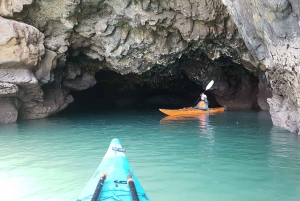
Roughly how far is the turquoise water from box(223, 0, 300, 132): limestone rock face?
879mm

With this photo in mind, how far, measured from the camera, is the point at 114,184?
12.0 ft

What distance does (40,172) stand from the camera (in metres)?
5.77

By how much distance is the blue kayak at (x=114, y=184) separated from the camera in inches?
133

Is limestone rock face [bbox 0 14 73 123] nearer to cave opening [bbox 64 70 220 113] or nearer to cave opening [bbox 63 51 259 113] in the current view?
cave opening [bbox 63 51 259 113]

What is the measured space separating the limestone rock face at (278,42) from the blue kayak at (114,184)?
538 centimetres

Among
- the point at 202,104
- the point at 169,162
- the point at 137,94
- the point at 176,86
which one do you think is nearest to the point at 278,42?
the point at 169,162

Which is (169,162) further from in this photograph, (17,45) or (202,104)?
(202,104)

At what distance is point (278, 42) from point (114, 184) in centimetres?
662

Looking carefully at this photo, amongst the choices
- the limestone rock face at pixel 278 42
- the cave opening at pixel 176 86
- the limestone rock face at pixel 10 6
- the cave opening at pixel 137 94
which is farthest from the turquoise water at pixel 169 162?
the cave opening at pixel 137 94

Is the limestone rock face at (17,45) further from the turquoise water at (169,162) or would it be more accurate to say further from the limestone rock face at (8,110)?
the turquoise water at (169,162)

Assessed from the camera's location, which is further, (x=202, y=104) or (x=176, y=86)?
(x=176, y=86)

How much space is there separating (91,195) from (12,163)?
367 cm

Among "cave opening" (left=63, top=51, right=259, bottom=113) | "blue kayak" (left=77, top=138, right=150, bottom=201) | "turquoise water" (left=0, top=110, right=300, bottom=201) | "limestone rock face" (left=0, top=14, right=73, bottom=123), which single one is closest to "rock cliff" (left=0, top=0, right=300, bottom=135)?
"limestone rock face" (left=0, top=14, right=73, bottom=123)

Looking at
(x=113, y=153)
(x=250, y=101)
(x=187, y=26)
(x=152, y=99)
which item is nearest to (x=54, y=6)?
(x=187, y=26)
